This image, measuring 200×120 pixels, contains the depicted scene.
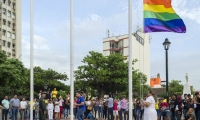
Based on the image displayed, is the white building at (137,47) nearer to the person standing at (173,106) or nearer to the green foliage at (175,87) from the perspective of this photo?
the green foliage at (175,87)

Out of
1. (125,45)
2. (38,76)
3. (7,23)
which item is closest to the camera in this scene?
(38,76)

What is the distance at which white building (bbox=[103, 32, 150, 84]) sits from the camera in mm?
90312

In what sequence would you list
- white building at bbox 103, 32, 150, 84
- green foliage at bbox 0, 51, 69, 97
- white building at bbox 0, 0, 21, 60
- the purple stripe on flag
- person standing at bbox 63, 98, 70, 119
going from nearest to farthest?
the purple stripe on flag
person standing at bbox 63, 98, 70, 119
green foliage at bbox 0, 51, 69, 97
white building at bbox 0, 0, 21, 60
white building at bbox 103, 32, 150, 84

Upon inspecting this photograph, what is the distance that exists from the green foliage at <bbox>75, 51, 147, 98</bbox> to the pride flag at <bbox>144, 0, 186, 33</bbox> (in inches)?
1428

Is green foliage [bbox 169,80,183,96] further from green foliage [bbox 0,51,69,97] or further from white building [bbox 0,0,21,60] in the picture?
white building [bbox 0,0,21,60]

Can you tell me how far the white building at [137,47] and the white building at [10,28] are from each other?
28667 mm

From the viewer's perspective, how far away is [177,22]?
10664 millimetres

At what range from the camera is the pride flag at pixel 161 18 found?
1066 cm

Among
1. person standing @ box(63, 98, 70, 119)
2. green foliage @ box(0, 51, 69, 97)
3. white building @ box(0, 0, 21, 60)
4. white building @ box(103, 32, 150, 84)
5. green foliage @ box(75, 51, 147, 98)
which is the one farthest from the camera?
white building @ box(103, 32, 150, 84)

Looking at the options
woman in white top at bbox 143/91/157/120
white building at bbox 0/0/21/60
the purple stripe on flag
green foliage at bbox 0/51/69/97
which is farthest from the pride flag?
white building at bbox 0/0/21/60

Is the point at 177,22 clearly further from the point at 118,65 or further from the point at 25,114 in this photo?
the point at 118,65

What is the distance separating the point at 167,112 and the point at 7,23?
58827 mm

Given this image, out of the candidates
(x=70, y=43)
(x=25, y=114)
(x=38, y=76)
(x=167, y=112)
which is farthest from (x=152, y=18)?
(x=38, y=76)

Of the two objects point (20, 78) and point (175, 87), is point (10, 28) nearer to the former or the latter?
point (20, 78)
